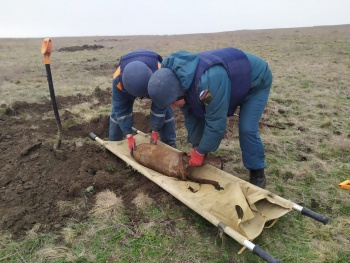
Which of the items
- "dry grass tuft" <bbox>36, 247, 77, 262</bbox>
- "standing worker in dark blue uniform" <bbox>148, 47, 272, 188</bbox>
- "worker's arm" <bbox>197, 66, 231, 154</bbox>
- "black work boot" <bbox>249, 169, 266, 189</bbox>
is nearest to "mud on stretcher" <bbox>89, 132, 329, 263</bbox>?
"standing worker in dark blue uniform" <bbox>148, 47, 272, 188</bbox>

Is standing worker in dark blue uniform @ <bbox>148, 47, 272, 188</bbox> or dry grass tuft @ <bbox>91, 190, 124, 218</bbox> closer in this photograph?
standing worker in dark blue uniform @ <bbox>148, 47, 272, 188</bbox>

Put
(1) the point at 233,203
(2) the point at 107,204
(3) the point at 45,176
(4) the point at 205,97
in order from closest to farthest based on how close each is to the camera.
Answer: (4) the point at 205,97 < (1) the point at 233,203 < (2) the point at 107,204 < (3) the point at 45,176

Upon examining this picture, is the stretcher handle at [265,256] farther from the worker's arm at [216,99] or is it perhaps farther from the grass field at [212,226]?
the worker's arm at [216,99]

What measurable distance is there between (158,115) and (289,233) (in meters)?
2.39

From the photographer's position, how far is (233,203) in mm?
3152

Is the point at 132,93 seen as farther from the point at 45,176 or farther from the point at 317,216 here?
the point at 317,216

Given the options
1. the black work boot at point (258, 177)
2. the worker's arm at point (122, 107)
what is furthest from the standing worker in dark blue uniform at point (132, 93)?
the black work boot at point (258, 177)

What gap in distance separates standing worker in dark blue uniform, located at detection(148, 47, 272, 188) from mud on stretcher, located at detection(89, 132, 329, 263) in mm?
332

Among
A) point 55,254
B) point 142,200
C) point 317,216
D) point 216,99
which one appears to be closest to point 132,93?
point 216,99

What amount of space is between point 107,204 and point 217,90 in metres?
1.93

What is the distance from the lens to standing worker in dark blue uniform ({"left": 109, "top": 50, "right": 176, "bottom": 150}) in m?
3.41

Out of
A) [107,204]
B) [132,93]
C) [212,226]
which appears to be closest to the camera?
[212,226]

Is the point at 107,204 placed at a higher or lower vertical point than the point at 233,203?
lower

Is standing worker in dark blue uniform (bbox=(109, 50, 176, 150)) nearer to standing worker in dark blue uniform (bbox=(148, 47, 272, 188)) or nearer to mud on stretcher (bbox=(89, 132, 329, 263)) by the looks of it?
standing worker in dark blue uniform (bbox=(148, 47, 272, 188))
